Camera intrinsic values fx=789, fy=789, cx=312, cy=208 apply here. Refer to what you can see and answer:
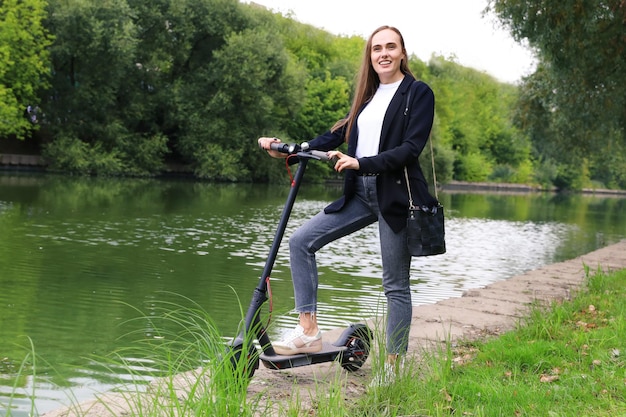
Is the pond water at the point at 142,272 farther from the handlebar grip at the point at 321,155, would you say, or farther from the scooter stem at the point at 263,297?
the handlebar grip at the point at 321,155

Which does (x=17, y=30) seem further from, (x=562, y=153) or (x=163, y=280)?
(x=163, y=280)

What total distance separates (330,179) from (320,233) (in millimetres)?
52999

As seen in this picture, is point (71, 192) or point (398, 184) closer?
point (398, 184)

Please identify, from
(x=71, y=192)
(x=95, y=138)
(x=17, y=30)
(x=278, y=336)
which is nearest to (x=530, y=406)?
(x=278, y=336)

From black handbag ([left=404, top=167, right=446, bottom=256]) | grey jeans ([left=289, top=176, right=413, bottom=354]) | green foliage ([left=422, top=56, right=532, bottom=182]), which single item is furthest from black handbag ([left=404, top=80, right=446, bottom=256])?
green foliage ([left=422, top=56, right=532, bottom=182])

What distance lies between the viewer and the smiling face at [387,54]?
4.12 meters

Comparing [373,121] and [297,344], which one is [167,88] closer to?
[373,121]

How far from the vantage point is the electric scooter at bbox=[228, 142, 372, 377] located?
373 cm

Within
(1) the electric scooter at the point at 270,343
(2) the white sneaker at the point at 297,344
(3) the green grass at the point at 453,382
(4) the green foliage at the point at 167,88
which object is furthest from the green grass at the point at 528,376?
(4) the green foliage at the point at 167,88

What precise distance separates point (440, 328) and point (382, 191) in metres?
2.19

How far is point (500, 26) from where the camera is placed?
640 inches

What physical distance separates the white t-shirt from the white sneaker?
98 centimetres

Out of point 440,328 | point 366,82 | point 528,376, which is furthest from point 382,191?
point 440,328

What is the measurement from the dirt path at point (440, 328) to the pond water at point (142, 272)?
320 millimetres
